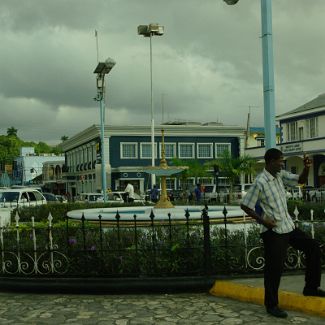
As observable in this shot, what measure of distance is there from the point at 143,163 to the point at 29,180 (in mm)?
60495

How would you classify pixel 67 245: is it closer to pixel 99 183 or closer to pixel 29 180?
pixel 99 183

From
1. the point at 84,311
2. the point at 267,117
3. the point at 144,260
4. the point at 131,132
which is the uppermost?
the point at 131,132

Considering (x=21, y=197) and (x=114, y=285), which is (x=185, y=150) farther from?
(x=114, y=285)

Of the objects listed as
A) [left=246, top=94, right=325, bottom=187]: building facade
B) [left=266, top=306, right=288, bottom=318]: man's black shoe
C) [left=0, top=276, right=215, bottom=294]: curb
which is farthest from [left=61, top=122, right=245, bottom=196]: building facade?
[left=266, top=306, right=288, bottom=318]: man's black shoe

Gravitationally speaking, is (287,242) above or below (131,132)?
below

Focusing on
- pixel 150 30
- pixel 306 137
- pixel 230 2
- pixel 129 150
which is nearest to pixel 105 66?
pixel 150 30

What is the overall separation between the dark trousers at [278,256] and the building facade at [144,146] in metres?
47.7

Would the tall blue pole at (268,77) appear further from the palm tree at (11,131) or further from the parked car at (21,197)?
the palm tree at (11,131)

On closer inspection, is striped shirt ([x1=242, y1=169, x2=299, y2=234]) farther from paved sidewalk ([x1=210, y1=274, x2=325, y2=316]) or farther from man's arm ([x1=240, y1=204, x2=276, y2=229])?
paved sidewalk ([x1=210, y1=274, x2=325, y2=316])

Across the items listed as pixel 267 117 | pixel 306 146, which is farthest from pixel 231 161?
pixel 267 117

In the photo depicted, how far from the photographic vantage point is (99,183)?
193 ft

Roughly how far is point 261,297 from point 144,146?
5127 cm

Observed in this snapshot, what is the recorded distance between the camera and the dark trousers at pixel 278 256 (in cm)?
618

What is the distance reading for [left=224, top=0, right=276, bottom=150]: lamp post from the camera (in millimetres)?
9039
